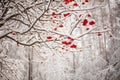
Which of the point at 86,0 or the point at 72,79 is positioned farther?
the point at 86,0

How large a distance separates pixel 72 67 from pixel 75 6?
0.90m

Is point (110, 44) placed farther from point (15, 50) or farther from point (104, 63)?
point (15, 50)

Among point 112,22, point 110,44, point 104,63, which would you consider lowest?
point 104,63

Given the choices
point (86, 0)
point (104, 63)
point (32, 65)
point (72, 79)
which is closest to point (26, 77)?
point (32, 65)

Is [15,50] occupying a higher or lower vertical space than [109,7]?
lower

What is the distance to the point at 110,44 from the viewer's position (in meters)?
3.25

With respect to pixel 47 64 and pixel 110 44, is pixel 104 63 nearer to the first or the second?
pixel 110 44

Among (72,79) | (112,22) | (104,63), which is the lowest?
(72,79)

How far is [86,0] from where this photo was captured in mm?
3514

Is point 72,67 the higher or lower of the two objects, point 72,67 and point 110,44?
the lower

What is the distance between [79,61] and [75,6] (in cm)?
81

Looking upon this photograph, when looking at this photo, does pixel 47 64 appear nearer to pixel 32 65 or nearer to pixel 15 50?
pixel 32 65

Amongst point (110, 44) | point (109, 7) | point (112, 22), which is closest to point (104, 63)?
point (110, 44)

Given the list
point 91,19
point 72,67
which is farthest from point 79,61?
point 91,19
